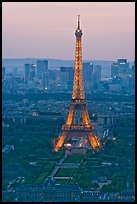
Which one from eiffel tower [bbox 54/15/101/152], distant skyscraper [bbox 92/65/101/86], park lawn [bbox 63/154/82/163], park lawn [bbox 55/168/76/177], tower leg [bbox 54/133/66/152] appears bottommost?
park lawn [bbox 55/168/76/177]

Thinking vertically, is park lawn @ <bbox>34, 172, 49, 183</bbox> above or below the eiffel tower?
below

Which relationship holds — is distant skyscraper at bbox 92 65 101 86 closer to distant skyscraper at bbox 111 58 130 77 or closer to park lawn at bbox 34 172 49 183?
distant skyscraper at bbox 111 58 130 77

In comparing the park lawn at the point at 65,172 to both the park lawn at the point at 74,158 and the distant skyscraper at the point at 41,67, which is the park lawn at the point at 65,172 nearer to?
the park lawn at the point at 74,158

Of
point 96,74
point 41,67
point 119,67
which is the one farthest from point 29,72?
point 119,67

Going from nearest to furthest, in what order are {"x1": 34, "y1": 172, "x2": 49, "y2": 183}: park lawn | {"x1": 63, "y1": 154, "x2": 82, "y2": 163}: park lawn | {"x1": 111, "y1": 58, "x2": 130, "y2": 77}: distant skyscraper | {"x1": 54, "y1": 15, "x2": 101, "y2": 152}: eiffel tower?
{"x1": 34, "y1": 172, "x2": 49, "y2": 183}: park lawn → {"x1": 63, "y1": 154, "x2": 82, "y2": 163}: park lawn → {"x1": 54, "y1": 15, "x2": 101, "y2": 152}: eiffel tower → {"x1": 111, "y1": 58, "x2": 130, "y2": 77}: distant skyscraper

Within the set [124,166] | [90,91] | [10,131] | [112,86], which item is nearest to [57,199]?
[124,166]

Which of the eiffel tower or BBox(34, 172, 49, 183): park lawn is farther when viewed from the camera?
the eiffel tower

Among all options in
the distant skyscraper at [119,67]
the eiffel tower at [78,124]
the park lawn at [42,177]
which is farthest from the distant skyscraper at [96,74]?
the park lawn at [42,177]

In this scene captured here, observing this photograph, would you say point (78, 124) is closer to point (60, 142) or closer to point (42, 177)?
point (60, 142)

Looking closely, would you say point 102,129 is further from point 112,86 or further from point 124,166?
point 112,86

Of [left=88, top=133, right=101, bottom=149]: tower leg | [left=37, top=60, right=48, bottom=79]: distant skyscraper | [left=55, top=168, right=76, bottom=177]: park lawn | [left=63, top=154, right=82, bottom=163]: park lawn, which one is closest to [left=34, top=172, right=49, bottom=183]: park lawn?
[left=55, top=168, right=76, bottom=177]: park lawn

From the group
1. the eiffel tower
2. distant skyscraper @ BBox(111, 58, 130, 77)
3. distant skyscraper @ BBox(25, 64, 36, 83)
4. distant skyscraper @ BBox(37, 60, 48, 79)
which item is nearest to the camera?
the eiffel tower
